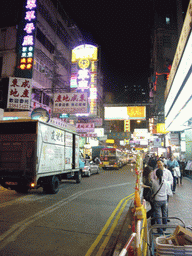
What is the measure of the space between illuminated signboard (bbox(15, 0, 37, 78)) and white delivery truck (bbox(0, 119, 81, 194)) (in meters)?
10.6

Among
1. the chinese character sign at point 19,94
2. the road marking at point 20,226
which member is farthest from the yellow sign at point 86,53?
the road marking at point 20,226

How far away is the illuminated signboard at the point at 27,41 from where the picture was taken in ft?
61.8

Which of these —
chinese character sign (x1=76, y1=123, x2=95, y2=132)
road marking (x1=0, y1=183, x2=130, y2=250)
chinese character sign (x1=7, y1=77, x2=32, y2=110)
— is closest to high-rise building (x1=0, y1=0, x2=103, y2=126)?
chinese character sign (x1=7, y1=77, x2=32, y2=110)

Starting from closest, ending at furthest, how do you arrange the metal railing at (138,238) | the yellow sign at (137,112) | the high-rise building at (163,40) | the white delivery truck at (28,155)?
the metal railing at (138,238) → the white delivery truck at (28,155) → the yellow sign at (137,112) → the high-rise building at (163,40)

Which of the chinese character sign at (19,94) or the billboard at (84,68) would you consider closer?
the chinese character sign at (19,94)

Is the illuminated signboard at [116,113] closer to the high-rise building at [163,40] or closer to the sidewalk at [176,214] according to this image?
the sidewalk at [176,214]

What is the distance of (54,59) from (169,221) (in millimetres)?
23775

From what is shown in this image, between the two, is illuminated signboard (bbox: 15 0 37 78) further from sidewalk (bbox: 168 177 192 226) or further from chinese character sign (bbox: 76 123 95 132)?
sidewalk (bbox: 168 177 192 226)

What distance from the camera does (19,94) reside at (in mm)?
15562

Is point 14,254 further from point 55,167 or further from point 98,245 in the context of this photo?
point 55,167

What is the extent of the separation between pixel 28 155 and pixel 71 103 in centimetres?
797

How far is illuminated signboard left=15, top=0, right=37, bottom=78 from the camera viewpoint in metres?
18.8

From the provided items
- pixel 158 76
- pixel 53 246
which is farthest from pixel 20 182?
pixel 158 76

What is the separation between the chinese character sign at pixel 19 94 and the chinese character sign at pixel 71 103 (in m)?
2.30
